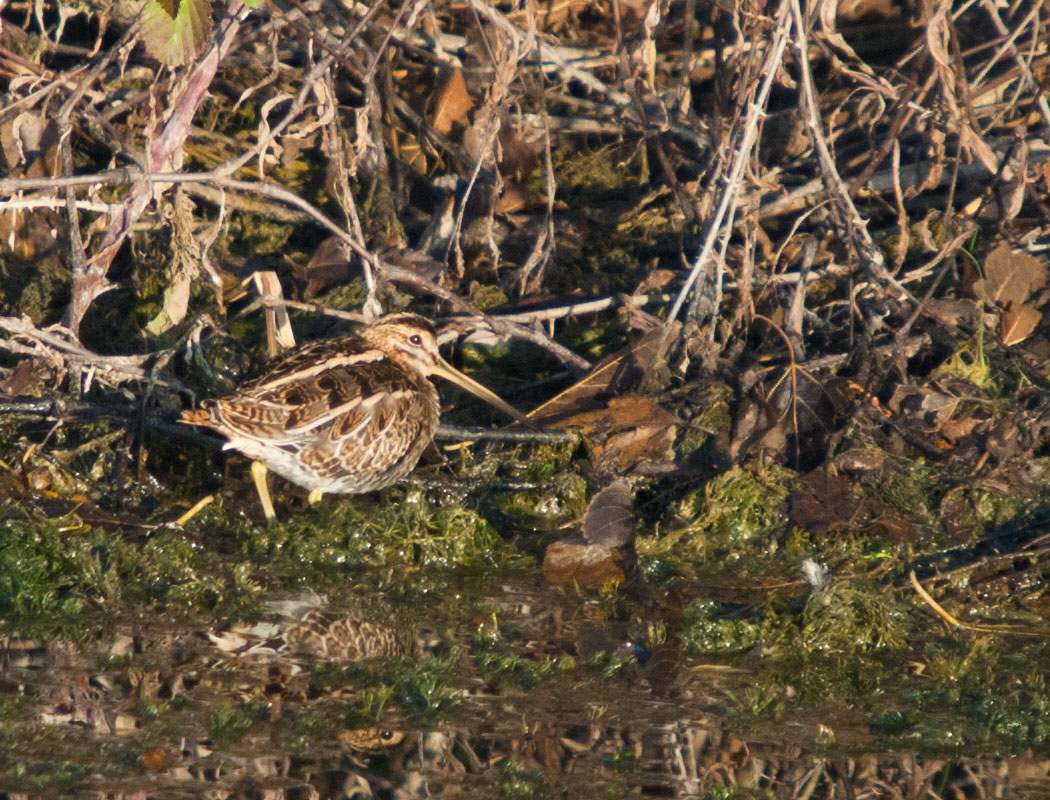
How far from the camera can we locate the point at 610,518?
4.77 metres

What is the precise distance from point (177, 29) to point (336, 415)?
1448mm

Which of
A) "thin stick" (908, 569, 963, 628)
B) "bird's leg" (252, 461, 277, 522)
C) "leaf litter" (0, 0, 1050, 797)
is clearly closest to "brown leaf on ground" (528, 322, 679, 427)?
"leaf litter" (0, 0, 1050, 797)

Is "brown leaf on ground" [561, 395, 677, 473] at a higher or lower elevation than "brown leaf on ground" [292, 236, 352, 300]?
lower

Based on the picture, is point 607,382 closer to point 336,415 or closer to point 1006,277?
point 336,415

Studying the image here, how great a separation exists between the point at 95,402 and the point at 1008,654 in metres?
3.44

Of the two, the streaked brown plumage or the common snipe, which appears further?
the common snipe

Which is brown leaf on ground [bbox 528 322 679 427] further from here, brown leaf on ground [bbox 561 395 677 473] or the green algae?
the green algae

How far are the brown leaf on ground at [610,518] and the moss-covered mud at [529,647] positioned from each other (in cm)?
16

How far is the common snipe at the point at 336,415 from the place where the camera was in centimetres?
469

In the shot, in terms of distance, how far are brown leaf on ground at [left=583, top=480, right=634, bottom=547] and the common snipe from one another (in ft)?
1.94

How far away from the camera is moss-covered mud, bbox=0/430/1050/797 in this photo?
3.52 m

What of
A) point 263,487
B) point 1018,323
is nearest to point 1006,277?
point 1018,323

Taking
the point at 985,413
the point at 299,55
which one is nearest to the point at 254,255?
the point at 299,55

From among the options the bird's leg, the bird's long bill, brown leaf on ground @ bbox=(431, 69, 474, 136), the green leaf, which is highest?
the green leaf
